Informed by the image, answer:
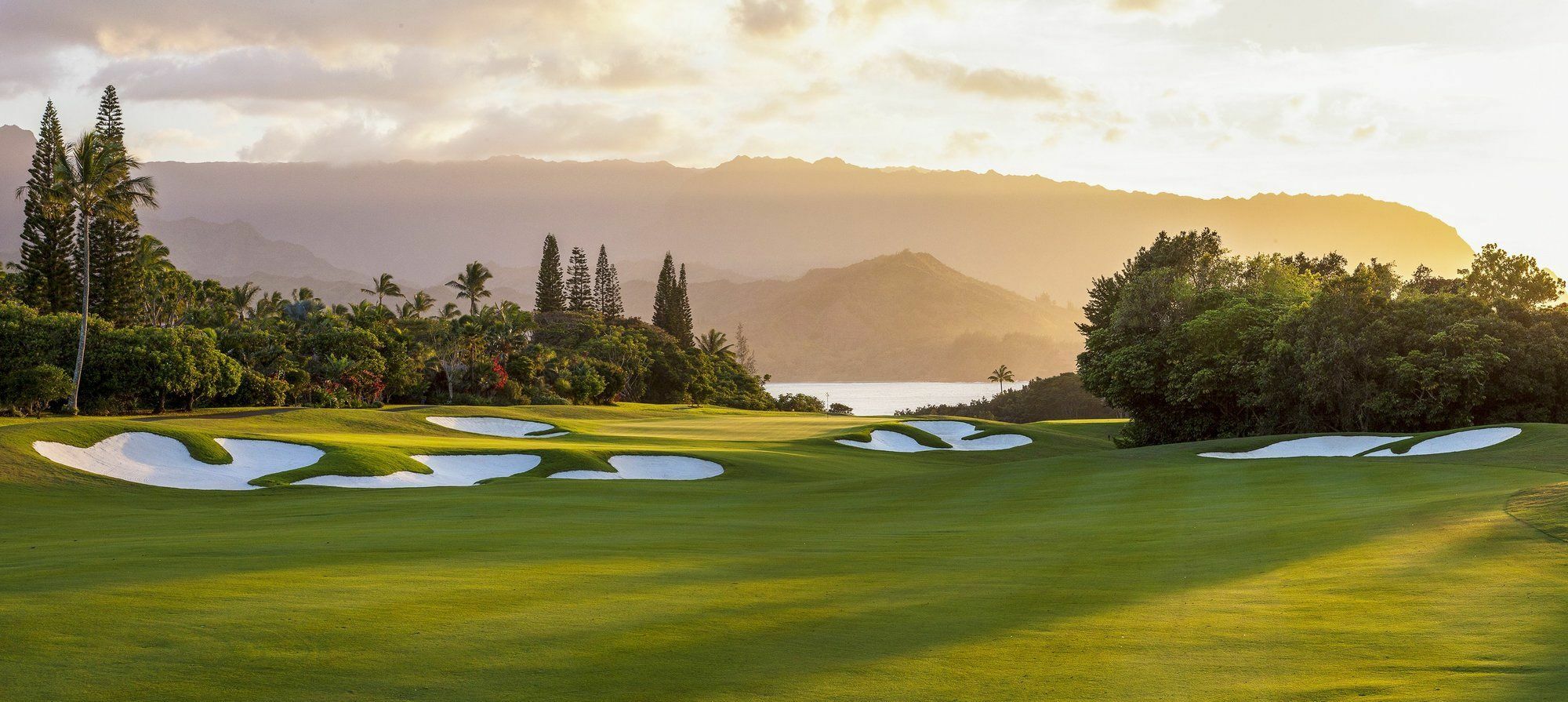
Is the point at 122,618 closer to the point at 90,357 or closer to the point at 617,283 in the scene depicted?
the point at 90,357

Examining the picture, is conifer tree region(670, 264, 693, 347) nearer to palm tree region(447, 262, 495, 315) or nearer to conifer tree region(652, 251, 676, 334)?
conifer tree region(652, 251, 676, 334)

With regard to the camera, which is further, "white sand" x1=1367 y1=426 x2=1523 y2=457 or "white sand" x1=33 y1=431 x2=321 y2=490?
"white sand" x1=1367 y1=426 x2=1523 y2=457

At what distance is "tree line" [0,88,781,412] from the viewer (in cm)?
4653

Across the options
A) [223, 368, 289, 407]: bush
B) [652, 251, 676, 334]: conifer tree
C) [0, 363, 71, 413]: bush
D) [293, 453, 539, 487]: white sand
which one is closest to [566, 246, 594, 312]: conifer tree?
[652, 251, 676, 334]: conifer tree

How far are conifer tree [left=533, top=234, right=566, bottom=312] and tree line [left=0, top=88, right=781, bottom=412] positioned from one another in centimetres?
1110

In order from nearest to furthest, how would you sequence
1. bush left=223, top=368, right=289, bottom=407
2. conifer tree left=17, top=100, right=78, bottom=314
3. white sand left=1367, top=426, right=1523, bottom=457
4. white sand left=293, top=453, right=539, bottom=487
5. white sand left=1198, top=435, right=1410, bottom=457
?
white sand left=293, top=453, right=539, bottom=487 → white sand left=1367, top=426, right=1523, bottom=457 → white sand left=1198, top=435, right=1410, bottom=457 → bush left=223, top=368, right=289, bottom=407 → conifer tree left=17, top=100, right=78, bottom=314

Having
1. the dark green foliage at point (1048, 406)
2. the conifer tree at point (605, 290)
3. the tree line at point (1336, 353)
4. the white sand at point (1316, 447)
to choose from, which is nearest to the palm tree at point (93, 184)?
the white sand at point (1316, 447)

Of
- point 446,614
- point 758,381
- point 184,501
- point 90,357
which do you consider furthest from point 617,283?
point 446,614

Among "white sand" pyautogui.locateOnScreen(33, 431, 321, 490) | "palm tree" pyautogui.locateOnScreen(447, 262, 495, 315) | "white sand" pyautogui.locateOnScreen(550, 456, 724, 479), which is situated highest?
"palm tree" pyautogui.locateOnScreen(447, 262, 495, 315)

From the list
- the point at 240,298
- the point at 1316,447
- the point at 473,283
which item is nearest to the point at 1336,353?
the point at 1316,447

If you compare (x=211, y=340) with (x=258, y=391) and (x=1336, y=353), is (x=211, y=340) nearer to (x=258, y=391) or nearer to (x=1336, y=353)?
(x=258, y=391)

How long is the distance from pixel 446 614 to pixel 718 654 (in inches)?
92.5

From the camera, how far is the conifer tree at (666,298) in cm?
12474

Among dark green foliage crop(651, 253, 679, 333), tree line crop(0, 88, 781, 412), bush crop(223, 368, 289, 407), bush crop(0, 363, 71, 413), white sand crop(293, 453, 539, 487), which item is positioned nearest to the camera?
white sand crop(293, 453, 539, 487)
